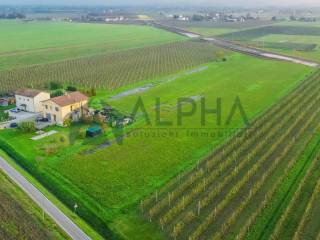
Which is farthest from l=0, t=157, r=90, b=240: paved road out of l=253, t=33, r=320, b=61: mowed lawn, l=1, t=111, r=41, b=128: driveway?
l=253, t=33, r=320, b=61: mowed lawn

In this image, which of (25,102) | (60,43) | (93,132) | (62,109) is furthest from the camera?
(60,43)

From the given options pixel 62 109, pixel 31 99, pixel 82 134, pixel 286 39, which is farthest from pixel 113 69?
pixel 286 39

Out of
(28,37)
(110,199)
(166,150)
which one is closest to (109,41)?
(28,37)

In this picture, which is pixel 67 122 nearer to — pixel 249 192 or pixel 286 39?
pixel 249 192

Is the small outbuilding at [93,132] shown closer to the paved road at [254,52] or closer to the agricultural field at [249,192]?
the agricultural field at [249,192]

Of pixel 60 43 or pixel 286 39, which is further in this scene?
pixel 286 39

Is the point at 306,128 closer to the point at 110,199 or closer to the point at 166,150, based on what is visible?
the point at 166,150

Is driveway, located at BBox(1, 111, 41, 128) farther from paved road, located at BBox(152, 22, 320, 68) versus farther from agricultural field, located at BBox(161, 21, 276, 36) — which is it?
agricultural field, located at BBox(161, 21, 276, 36)
